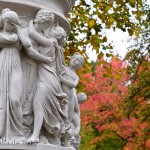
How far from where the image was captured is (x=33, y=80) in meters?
6.46

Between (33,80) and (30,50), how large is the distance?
0.39m

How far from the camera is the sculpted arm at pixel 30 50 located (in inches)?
249

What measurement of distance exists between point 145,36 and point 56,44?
32.3 feet

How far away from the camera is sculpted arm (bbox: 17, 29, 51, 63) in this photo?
633 cm

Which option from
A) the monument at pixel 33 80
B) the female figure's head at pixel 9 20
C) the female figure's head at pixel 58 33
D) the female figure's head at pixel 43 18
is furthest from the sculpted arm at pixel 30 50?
the female figure's head at pixel 58 33

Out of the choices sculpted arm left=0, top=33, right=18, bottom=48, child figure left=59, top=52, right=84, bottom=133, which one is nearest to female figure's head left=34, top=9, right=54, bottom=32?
sculpted arm left=0, top=33, right=18, bottom=48

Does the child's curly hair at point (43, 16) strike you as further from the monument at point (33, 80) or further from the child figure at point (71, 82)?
the child figure at point (71, 82)

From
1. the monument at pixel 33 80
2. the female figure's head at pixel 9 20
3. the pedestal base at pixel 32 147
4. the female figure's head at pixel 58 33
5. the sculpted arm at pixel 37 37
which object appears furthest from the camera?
the female figure's head at pixel 58 33

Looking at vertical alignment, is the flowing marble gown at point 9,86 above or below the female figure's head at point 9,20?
below

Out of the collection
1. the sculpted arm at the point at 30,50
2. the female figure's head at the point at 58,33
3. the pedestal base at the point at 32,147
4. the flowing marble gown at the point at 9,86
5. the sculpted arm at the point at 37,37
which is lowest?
the pedestal base at the point at 32,147

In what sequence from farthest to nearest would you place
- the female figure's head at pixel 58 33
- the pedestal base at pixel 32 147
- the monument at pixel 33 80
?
the female figure's head at pixel 58 33
the monument at pixel 33 80
the pedestal base at pixel 32 147

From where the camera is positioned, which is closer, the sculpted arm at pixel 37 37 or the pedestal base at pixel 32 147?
the pedestal base at pixel 32 147

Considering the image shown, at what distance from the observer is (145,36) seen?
16188 mm

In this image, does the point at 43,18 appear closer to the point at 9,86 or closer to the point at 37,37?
the point at 37,37
